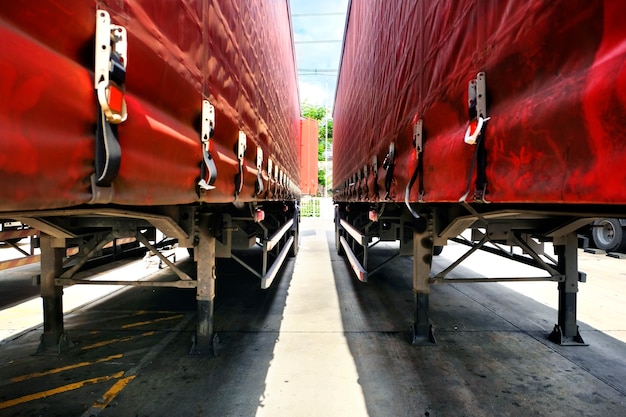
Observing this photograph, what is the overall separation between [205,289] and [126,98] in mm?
2654

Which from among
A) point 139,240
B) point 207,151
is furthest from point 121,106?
point 139,240

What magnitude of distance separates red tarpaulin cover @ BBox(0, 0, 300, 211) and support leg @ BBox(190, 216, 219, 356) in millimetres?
1092

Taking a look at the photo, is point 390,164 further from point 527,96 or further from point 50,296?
point 50,296

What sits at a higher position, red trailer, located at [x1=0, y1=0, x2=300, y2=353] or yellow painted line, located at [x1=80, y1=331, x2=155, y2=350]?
red trailer, located at [x1=0, y1=0, x2=300, y2=353]

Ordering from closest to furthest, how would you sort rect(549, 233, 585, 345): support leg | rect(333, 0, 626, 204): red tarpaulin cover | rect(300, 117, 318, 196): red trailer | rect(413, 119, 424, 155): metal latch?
rect(333, 0, 626, 204): red tarpaulin cover, rect(413, 119, 424, 155): metal latch, rect(549, 233, 585, 345): support leg, rect(300, 117, 318, 196): red trailer

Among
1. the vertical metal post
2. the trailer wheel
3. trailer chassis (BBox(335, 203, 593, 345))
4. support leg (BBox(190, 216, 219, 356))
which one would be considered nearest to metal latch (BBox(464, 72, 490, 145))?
trailer chassis (BBox(335, 203, 593, 345))

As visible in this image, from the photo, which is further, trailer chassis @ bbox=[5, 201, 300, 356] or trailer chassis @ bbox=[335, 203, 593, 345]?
trailer chassis @ bbox=[335, 203, 593, 345]

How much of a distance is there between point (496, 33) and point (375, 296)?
16.4 ft

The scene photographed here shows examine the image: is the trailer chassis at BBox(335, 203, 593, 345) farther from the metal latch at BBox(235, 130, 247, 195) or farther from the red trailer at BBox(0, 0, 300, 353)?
the red trailer at BBox(0, 0, 300, 353)

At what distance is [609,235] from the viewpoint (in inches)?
408

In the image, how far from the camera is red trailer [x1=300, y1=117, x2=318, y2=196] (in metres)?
14.9

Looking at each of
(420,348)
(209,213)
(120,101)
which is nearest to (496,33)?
(120,101)

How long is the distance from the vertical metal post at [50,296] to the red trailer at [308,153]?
437 inches

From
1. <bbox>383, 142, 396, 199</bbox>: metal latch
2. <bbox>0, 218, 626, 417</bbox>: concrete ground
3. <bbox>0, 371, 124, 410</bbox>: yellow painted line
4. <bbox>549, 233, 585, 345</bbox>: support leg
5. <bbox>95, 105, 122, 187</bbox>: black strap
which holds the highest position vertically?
<bbox>383, 142, 396, 199</bbox>: metal latch
